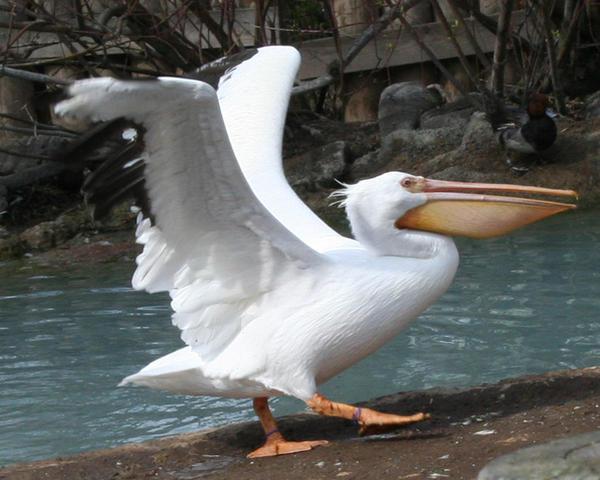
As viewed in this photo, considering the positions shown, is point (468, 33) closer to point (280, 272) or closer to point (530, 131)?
point (530, 131)

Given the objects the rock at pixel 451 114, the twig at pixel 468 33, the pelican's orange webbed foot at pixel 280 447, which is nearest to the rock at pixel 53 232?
the rock at pixel 451 114

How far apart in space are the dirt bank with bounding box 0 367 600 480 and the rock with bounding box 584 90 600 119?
576 centimetres

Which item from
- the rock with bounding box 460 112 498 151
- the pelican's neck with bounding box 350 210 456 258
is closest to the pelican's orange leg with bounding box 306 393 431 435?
Result: the pelican's neck with bounding box 350 210 456 258

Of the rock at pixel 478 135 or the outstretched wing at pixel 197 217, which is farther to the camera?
the rock at pixel 478 135

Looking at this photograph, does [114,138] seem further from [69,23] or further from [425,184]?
[69,23]

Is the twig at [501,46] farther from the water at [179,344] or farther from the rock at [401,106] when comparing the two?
the water at [179,344]

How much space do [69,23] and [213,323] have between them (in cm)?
574

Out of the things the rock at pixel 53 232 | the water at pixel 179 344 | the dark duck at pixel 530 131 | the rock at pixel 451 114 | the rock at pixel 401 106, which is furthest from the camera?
the rock at pixel 401 106

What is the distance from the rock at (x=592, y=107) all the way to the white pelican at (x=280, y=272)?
585cm

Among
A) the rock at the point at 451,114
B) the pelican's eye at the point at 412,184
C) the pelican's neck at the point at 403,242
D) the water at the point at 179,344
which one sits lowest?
the water at the point at 179,344

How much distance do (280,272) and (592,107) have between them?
643 cm

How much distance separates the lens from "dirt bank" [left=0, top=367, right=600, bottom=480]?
9.26ft

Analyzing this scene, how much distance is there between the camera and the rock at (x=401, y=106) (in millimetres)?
9234

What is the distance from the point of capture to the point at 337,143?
8.91 metres
